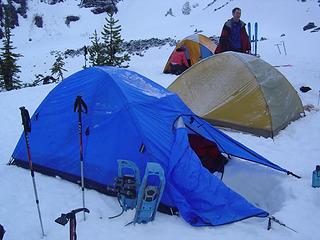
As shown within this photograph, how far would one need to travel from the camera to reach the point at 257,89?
756cm

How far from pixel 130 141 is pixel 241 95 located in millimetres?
3250

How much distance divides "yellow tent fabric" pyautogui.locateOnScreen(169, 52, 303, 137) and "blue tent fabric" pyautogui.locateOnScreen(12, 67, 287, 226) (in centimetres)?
157

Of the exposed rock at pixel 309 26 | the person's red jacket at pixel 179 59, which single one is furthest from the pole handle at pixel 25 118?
the exposed rock at pixel 309 26

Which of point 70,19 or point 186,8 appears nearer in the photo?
point 186,8

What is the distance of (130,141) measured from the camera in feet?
17.3

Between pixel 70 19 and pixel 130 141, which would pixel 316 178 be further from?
pixel 70 19

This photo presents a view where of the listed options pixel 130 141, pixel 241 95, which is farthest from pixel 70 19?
pixel 130 141

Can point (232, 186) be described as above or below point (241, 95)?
below

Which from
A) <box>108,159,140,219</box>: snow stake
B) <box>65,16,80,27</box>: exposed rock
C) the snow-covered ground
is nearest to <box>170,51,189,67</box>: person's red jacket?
the snow-covered ground

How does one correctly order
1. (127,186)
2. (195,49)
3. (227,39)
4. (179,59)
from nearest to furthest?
(127,186), (227,39), (179,59), (195,49)

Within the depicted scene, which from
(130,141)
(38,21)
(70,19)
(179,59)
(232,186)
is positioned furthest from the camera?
(70,19)

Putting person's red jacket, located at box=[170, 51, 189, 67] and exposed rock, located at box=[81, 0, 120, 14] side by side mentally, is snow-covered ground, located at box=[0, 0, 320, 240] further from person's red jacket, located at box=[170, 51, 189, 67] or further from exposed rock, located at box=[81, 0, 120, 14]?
exposed rock, located at box=[81, 0, 120, 14]

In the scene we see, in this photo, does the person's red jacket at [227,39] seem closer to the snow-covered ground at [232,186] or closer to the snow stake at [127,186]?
the snow-covered ground at [232,186]

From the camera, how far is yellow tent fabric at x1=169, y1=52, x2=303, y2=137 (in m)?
7.51
